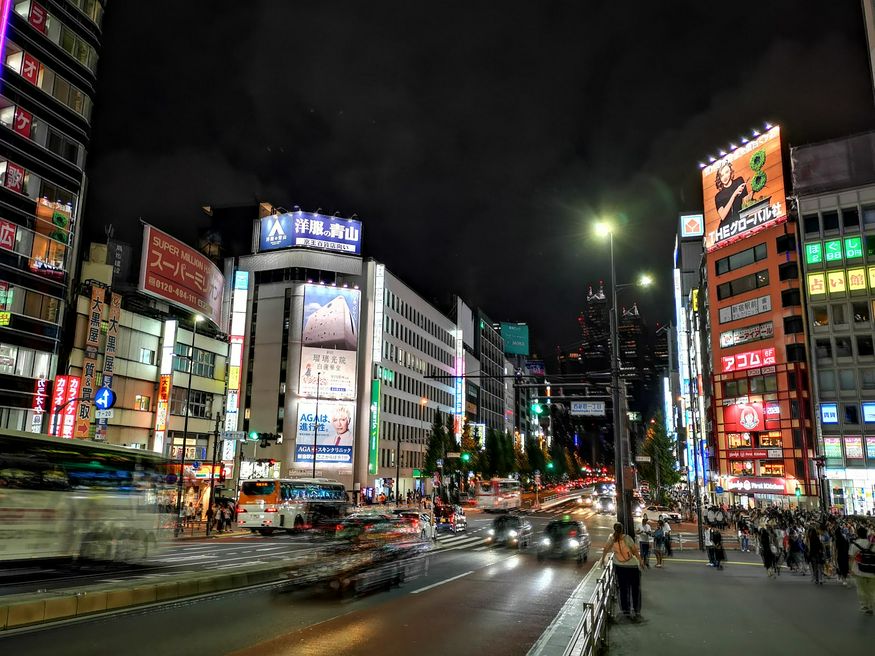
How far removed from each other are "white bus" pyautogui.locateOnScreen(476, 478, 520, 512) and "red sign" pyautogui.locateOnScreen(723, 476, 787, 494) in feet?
77.9

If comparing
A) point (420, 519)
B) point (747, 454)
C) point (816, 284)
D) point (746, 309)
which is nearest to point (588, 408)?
point (420, 519)

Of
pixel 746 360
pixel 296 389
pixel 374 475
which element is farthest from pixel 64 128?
pixel 746 360

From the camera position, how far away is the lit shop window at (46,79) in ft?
128

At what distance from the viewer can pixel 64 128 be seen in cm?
4225

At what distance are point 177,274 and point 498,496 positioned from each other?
126 ft

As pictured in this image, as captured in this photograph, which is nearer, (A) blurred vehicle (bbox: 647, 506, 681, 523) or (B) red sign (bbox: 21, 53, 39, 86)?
(B) red sign (bbox: 21, 53, 39, 86)

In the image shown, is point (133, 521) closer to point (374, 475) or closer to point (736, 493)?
point (374, 475)

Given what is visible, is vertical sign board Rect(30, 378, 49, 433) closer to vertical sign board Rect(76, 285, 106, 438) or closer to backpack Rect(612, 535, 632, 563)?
vertical sign board Rect(76, 285, 106, 438)

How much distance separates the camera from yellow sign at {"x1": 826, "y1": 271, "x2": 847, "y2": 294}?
63.1 meters

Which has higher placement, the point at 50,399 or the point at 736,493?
the point at 50,399

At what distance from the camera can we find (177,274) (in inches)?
2089

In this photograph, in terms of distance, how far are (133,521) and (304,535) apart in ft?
60.6

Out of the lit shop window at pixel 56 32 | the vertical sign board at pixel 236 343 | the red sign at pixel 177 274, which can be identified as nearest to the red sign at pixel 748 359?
the vertical sign board at pixel 236 343

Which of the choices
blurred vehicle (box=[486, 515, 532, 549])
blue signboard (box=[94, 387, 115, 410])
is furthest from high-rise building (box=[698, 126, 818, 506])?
blue signboard (box=[94, 387, 115, 410])
